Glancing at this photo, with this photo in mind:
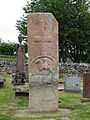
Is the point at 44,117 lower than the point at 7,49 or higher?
lower

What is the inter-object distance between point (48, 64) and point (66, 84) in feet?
21.9

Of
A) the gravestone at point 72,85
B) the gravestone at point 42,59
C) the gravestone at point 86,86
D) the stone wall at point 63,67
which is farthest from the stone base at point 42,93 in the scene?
the stone wall at point 63,67

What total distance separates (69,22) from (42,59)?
30762 mm

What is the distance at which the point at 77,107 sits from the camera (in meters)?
12.3

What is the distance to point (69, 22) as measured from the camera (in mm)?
41688

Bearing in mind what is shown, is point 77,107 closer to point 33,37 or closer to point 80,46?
point 33,37

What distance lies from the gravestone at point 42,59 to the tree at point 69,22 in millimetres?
29116

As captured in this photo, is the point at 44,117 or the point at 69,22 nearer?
the point at 44,117

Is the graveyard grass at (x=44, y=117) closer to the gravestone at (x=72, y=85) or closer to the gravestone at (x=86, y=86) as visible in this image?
the gravestone at (x=86, y=86)

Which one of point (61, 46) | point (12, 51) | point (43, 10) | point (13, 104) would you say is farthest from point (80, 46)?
point (13, 104)

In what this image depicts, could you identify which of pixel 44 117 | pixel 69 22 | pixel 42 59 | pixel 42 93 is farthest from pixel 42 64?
pixel 69 22

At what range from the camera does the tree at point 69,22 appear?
136ft

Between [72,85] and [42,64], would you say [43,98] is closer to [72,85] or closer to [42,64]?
[42,64]

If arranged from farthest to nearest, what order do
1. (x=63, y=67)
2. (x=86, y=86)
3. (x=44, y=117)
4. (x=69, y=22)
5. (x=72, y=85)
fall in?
(x=69, y=22) < (x=63, y=67) < (x=72, y=85) < (x=86, y=86) < (x=44, y=117)
